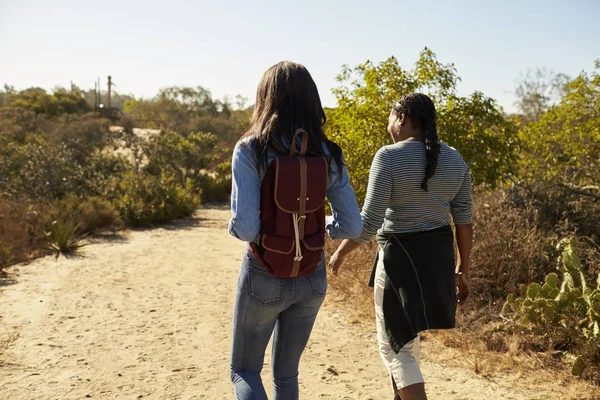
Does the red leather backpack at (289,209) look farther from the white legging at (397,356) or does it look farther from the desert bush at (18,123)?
the desert bush at (18,123)

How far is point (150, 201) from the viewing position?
11.9 meters

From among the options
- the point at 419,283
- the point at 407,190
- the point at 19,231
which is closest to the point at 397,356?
the point at 419,283

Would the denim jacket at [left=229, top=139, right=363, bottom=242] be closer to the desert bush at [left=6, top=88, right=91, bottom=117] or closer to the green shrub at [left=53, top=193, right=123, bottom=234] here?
the green shrub at [left=53, top=193, right=123, bottom=234]

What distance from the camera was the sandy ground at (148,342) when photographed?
384 centimetres

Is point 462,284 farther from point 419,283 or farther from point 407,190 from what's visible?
point 407,190

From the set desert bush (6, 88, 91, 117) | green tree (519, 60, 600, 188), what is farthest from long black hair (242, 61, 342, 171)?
desert bush (6, 88, 91, 117)

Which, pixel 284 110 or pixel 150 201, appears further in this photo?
pixel 150 201

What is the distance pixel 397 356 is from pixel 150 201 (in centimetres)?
976

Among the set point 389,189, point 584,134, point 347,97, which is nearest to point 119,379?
point 389,189

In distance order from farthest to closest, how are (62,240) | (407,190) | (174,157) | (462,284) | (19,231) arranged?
(174,157)
(19,231)
(62,240)
(462,284)
(407,190)

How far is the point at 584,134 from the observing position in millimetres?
7527

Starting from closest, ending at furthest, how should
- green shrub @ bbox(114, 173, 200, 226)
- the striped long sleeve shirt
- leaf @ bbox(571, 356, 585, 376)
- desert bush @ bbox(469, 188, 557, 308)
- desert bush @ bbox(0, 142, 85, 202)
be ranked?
the striped long sleeve shirt → leaf @ bbox(571, 356, 585, 376) → desert bush @ bbox(469, 188, 557, 308) → desert bush @ bbox(0, 142, 85, 202) → green shrub @ bbox(114, 173, 200, 226)

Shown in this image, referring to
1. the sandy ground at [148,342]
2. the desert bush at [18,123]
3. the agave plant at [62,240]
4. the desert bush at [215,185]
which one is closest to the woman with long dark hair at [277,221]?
the sandy ground at [148,342]

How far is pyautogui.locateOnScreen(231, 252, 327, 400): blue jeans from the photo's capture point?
7.11ft
